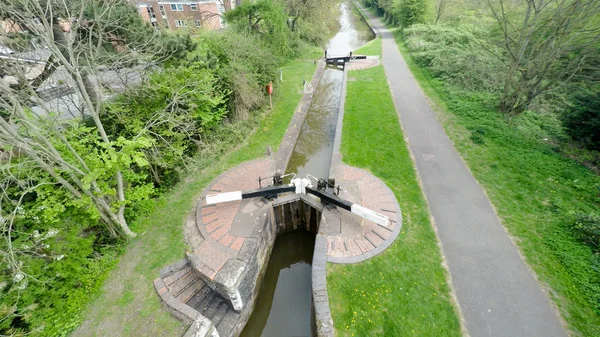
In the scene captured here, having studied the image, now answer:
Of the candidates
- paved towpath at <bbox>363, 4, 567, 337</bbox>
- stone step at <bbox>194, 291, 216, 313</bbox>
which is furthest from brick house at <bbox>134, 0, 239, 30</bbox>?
stone step at <bbox>194, 291, 216, 313</bbox>


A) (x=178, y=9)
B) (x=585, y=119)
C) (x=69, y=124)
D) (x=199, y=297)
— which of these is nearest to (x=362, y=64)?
(x=585, y=119)

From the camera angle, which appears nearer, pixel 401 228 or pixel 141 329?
pixel 141 329

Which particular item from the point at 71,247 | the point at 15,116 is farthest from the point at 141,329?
the point at 15,116

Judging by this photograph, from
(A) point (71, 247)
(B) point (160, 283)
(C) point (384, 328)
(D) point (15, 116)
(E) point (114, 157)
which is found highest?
(D) point (15, 116)

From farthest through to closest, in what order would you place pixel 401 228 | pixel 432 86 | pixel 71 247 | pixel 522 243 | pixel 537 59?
pixel 432 86, pixel 537 59, pixel 401 228, pixel 522 243, pixel 71 247

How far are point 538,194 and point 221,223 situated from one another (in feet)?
31.2

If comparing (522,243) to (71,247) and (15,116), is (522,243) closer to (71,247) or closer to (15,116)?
(71,247)

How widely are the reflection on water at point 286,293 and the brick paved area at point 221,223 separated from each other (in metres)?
1.43

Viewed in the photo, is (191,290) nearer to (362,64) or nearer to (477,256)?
(477,256)

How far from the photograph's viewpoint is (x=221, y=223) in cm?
740

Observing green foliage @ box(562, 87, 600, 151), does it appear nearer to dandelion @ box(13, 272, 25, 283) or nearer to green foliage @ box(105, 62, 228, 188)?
green foliage @ box(105, 62, 228, 188)

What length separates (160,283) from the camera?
6.00m

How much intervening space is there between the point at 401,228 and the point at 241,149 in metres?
6.75

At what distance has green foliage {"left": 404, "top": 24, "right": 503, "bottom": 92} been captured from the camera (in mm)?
14922
